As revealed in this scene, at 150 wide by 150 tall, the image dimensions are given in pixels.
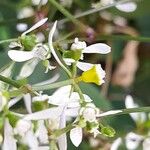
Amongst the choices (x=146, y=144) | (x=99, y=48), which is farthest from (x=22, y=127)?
(x=146, y=144)

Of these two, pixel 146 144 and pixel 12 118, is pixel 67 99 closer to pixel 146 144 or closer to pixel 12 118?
pixel 12 118

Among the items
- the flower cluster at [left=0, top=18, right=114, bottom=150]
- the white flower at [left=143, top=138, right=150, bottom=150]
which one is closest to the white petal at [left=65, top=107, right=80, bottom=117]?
the flower cluster at [left=0, top=18, right=114, bottom=150]

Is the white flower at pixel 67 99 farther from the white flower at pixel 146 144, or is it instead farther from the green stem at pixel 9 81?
the white flower at pixel 146 144

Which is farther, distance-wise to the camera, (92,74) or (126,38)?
(126,38)

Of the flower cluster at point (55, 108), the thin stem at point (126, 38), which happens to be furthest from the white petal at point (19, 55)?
the thin stem at point (126, 38)

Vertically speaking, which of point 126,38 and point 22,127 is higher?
point 126,38

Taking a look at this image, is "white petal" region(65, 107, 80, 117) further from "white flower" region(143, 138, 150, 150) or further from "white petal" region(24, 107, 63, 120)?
"white flower" region(143, 138, 150, 150)

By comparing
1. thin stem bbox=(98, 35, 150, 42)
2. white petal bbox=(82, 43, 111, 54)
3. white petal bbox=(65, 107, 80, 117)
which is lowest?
white petal bbox=(65, 107, 80, 117)

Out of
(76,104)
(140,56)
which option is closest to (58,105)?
(76,104)

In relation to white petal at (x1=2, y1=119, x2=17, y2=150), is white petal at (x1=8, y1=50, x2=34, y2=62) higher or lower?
higher
